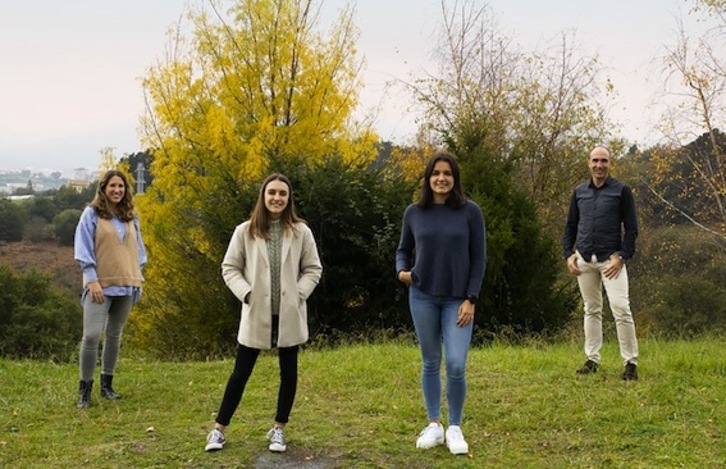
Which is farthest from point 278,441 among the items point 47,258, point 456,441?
point 47,258

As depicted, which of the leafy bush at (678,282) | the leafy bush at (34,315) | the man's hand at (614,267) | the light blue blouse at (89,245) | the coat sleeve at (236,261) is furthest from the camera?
the leafy bush at (34,315)

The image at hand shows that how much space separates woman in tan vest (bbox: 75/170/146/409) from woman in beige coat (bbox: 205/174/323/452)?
1.80m

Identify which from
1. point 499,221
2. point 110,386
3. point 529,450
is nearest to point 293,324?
point 529,450

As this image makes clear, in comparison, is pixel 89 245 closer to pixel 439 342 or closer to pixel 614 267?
pixel 439 342

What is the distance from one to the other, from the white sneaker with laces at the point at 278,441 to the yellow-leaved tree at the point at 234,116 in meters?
10.2

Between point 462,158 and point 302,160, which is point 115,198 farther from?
point 462,158

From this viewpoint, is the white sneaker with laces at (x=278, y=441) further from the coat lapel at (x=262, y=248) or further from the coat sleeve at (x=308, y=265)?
the coat lapel at (x=262, y=248)

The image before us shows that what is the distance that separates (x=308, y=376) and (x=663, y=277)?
19822 mm

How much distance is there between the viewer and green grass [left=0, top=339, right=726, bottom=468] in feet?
14.5

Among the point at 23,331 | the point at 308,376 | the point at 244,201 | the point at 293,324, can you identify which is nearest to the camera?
the point at 293,324

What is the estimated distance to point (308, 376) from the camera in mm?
7051

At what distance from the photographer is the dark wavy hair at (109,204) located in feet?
19.2

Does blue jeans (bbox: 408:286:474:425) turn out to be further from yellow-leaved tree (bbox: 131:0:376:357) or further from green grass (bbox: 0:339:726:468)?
yellow-leaved tree (bbox: 131:0:376:357)

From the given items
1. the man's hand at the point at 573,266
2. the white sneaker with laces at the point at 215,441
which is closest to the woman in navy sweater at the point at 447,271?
the white sneaker with laces at the point at 215,441
